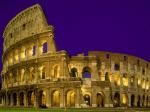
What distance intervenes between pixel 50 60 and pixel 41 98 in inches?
245

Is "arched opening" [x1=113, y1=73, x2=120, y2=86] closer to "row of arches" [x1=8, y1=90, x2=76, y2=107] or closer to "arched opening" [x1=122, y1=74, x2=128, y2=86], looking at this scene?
"arched opening" [x1=122, y1=74, x2=128, y2=86]

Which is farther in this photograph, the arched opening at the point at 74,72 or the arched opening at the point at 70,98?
the arched opening at the point at 74,72

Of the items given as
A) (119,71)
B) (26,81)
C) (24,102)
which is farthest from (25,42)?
(119,71)

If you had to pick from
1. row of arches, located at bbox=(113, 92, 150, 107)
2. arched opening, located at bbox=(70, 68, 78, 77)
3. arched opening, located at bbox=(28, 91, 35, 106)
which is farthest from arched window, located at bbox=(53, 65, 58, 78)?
row of arches, located at bbox=(113, 92, 150, 107)

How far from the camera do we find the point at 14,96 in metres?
51.5

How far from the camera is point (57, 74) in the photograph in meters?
46.3

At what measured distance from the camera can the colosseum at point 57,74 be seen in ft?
140

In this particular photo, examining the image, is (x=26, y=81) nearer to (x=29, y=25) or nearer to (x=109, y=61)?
(x=29, y=25)

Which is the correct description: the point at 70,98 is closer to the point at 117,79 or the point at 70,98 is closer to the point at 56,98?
the point at 56,98

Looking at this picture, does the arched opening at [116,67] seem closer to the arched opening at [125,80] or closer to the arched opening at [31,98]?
the arched opening at [125,80]

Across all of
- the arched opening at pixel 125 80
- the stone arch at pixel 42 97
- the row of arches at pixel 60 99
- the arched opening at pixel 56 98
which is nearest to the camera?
the row of arches at pixel 60 99

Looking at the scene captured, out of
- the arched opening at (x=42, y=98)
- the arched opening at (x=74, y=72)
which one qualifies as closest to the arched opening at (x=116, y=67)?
the arched opening at (x=74, y=72)

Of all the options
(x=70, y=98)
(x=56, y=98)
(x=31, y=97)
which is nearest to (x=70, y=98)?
(x=70, y=98)

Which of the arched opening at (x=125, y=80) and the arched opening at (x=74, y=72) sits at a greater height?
the arched opening at (x=74, y=72)
